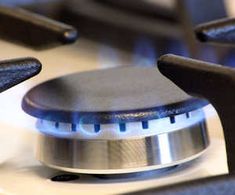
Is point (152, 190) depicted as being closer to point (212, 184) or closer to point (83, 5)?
point (212, 184)

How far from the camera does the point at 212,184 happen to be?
1.18 feet

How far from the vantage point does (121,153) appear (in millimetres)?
520

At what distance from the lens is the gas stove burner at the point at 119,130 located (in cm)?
52

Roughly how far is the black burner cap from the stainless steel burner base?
2cm

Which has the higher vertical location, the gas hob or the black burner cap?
the black burner cap

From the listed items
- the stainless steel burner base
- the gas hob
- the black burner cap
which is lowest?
the gas hob

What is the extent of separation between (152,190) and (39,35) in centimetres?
37

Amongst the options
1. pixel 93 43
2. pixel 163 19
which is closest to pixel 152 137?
pixel 93 43

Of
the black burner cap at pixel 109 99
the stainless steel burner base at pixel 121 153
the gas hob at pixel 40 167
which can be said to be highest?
the black burner cap at pixel 109 99

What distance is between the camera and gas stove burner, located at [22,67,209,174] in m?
0.52

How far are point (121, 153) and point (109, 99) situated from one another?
0.06 metres

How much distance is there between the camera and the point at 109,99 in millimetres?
551

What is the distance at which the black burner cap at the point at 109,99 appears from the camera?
51cm

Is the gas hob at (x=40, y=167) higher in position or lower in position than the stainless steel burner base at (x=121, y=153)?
lower
